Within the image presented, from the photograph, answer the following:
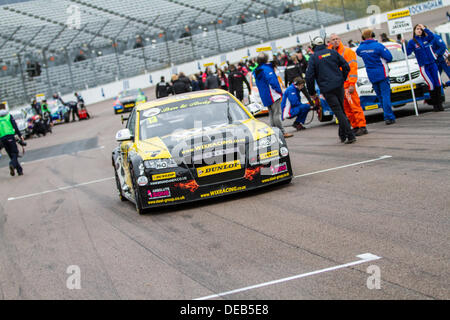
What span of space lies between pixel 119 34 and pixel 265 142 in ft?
162

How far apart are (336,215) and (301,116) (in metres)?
9.70

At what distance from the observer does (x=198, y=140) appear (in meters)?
8.37

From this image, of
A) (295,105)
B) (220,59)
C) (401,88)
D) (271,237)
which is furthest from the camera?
(220,59)

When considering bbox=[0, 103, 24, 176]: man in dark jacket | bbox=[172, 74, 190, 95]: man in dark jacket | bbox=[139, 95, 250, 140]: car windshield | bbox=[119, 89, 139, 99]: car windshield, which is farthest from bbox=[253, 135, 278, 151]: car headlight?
bbox=[119, 89, 139, 99]: car windshield

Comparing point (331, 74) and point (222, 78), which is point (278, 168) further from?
point (222, 78)

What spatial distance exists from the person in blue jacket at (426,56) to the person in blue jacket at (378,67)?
0.93 metres

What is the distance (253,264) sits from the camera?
535 centimetres

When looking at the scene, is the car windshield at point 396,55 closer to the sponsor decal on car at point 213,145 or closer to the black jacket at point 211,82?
the sponsor decal on car at point 213,145

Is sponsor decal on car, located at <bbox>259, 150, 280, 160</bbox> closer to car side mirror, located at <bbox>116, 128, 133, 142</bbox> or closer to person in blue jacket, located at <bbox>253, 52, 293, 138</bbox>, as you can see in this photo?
car side mirror, located at <bbox>116, 128, 133, 142</bbox>

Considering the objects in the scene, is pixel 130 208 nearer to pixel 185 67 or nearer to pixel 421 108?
pixel 421 108

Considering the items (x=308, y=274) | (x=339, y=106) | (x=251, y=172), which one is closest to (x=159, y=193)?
(x=251, y=172)

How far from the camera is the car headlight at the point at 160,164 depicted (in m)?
8.07

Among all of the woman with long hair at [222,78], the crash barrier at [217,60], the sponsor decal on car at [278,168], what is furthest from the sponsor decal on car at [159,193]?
the crash barrier at [217,60]
